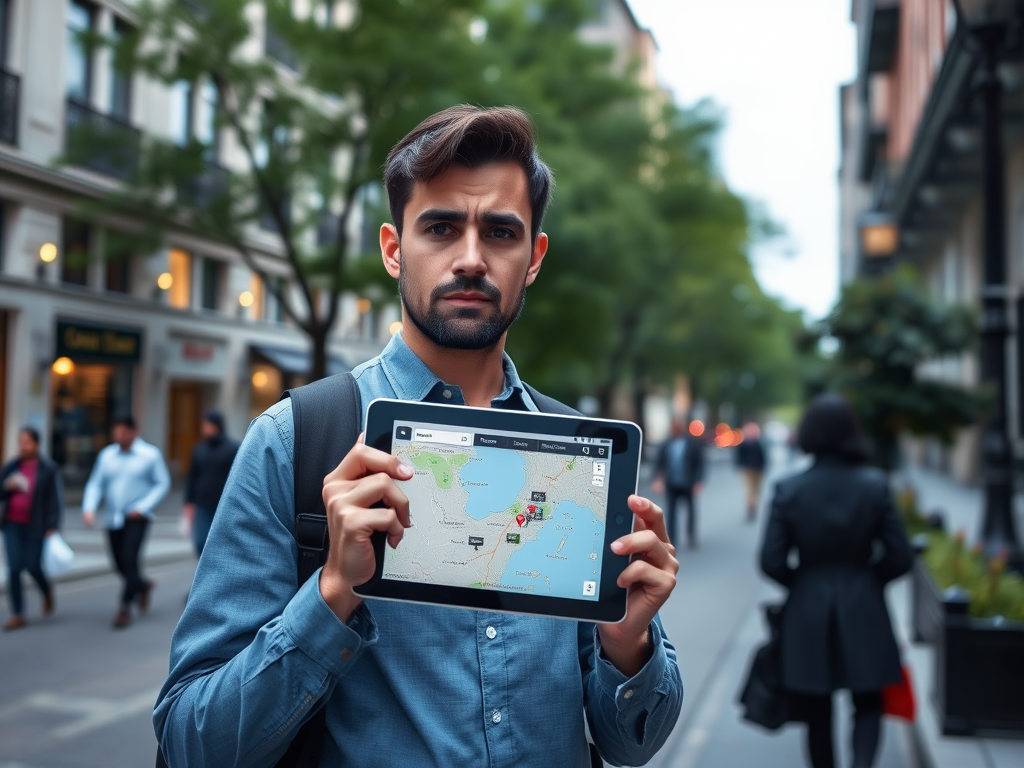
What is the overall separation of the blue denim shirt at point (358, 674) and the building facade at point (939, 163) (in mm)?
7611

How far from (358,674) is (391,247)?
82 cm

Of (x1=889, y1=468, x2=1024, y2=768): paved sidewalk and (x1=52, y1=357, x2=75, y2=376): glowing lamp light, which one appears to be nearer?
(x1=889, y1=468, x2=1024, y2=768): paved sidewalk

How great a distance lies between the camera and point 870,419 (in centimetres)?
962

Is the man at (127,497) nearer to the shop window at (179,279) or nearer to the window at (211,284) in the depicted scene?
the shop window at (179,279)

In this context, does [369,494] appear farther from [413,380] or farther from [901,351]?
[901,351]

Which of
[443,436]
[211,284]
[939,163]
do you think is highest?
[939,163]

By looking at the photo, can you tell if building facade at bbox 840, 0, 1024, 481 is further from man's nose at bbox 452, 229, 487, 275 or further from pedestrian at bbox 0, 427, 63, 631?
pedestrian at bbox 0, 427, 63, 631

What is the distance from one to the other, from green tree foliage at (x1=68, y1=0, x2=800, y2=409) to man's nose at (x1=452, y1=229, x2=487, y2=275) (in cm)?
1139

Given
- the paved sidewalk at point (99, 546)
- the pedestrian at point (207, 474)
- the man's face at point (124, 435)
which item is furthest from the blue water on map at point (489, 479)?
the paved sidewalk at point (99, 546)

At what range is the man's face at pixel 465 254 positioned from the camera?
5.90 feet

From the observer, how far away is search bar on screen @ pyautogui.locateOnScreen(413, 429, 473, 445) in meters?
1.59

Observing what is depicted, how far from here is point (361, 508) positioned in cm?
146

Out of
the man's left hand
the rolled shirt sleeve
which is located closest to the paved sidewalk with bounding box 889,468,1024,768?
the rolled shirt sleeve

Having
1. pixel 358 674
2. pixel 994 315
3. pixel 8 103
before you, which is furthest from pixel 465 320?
pixel 8 103
